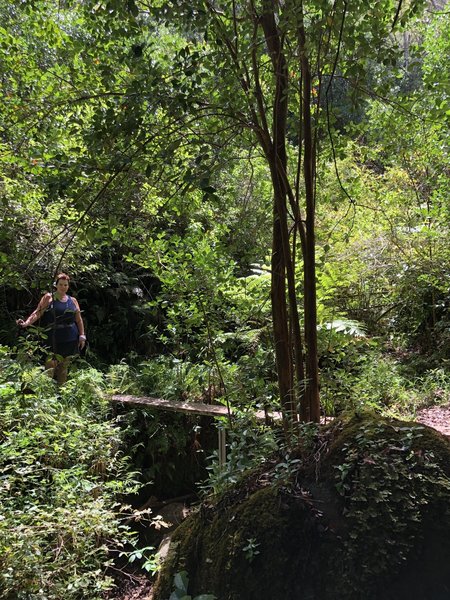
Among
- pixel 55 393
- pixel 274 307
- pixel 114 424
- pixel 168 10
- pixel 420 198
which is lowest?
pixel 114 424

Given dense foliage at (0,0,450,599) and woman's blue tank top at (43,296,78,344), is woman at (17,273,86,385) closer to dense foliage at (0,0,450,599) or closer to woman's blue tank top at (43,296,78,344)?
woman's blue tank top at (43,296,78,344)

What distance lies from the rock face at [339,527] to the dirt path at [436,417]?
12.4 ft

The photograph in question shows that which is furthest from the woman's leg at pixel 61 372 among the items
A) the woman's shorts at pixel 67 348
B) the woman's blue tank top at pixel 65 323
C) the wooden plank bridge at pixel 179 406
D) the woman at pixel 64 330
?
the wooden plank bridge at pixel 179 406

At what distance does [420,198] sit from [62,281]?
724 centimetres

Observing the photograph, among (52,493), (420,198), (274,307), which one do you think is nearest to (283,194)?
(274,307)

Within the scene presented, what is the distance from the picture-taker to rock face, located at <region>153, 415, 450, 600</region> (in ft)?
5.74

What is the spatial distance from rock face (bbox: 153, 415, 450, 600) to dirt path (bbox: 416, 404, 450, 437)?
3.77m

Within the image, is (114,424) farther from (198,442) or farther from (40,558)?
(40,558)

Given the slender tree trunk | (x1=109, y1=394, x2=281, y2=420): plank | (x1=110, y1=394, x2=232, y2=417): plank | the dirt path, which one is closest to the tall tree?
the slender tree trunk

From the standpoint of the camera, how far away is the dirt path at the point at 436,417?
5582 mm

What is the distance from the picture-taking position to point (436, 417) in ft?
19.4

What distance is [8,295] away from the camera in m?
8.38

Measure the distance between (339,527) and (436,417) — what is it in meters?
4.56

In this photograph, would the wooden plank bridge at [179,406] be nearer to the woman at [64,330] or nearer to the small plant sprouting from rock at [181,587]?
the woman at [64,330]
